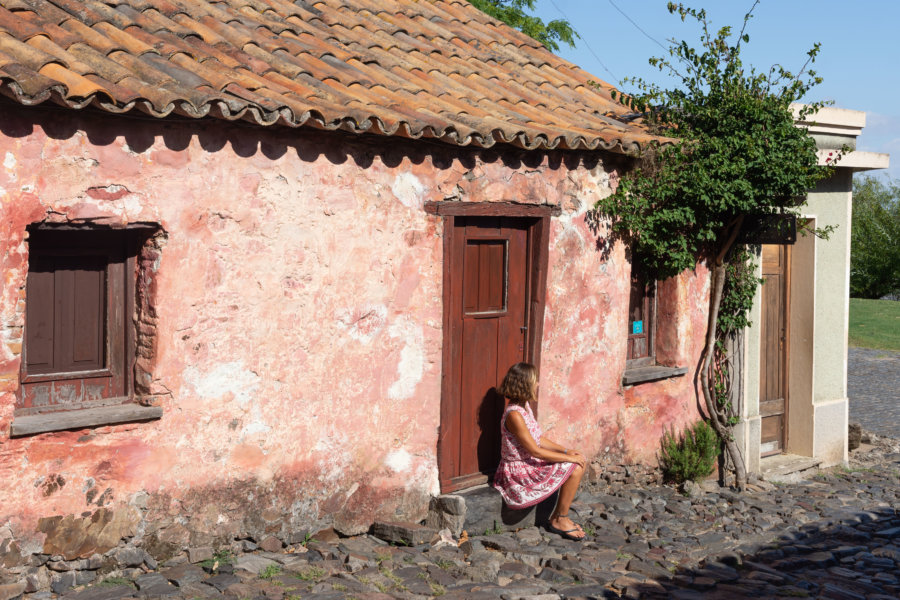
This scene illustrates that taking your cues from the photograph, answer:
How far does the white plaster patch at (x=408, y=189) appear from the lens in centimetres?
622

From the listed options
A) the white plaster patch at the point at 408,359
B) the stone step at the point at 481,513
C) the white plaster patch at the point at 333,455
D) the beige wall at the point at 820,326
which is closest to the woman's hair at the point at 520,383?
the white plaster patch at the point at 408,359

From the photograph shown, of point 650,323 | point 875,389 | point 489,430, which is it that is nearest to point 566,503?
point 489,430

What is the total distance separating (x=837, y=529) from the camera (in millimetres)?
7438

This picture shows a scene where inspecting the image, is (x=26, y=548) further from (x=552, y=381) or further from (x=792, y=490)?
(x=792, y=490)

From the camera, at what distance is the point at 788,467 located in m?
9.52

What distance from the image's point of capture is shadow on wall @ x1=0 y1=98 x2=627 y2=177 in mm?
4688

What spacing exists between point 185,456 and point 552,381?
3.22m

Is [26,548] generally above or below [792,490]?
above

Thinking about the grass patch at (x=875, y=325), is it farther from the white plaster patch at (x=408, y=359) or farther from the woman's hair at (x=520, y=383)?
the white plaster patch at (x=408, y=359)

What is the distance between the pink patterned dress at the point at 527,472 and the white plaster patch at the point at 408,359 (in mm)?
749

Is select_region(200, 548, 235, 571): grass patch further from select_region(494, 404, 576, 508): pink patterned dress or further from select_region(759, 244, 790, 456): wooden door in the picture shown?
select_region(759, 244, 790, 456): wooden door

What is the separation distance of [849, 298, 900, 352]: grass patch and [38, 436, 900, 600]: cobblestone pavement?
15423 mm

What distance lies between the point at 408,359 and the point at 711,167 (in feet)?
11.4

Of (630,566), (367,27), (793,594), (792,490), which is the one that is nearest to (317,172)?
(367,27)
